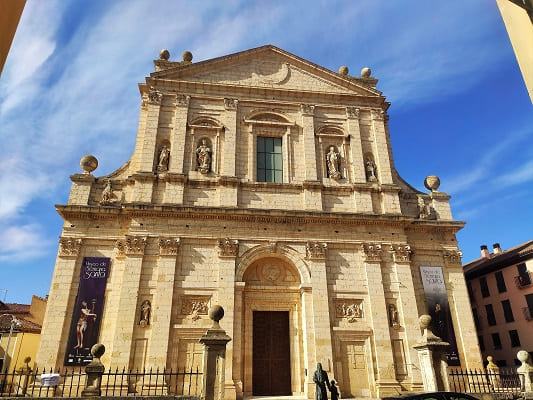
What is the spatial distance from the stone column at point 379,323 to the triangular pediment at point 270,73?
8.29m

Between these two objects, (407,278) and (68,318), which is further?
(407,278)

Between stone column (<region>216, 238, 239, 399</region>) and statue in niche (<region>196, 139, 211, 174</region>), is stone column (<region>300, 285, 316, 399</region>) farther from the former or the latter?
statue in niche (<region>196, 139, 211, 174</region>)

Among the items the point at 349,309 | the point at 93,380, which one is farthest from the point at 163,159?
the point at 349,309

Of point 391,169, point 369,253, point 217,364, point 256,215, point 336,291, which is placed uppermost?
point 391,169

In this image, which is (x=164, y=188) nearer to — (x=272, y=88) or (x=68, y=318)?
(x=68, y=318)

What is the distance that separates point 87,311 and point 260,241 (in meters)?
6.77

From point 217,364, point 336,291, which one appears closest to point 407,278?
point 336,291

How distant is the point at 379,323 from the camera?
15.0m

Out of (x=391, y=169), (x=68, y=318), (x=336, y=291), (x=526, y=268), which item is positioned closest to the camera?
(x=68, y=318)

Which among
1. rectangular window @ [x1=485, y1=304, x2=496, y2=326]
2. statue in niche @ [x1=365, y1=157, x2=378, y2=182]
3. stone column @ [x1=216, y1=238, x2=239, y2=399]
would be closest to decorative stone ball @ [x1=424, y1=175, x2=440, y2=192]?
statue in niche @ [x1=365, y1=157, x2=378, y2=182]

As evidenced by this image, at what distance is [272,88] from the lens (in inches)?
737

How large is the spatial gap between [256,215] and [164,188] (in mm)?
3959

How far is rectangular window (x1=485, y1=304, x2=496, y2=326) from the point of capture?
26531mm

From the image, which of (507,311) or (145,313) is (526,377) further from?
(507,311)
